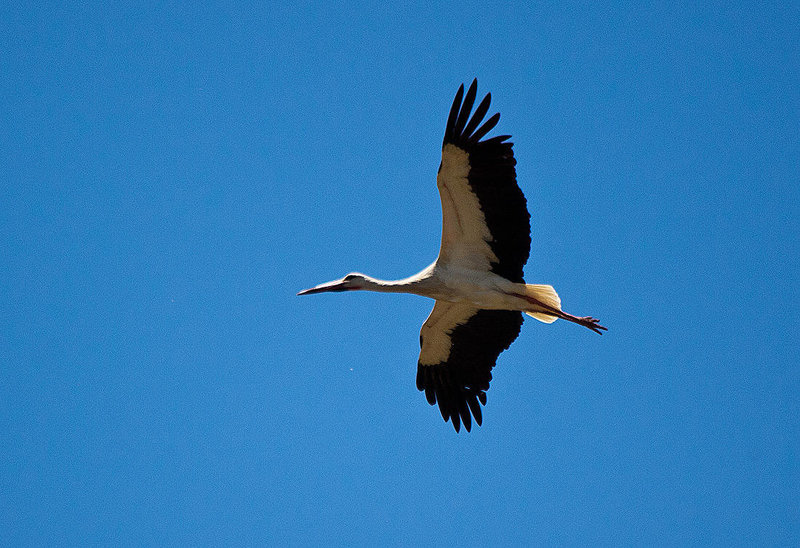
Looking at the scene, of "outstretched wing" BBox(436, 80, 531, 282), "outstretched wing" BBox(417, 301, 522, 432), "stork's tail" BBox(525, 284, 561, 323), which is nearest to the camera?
"outstretched wing" BBox(436, 80, 531, 282)

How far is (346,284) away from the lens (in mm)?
9312

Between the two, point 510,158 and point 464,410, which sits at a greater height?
point 510,158

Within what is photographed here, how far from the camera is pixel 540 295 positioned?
29.8ft

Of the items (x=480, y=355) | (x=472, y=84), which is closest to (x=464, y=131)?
(x=472, y=84)

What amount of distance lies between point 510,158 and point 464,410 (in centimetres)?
312

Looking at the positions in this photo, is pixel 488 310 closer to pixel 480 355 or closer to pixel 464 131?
pixel 480 355

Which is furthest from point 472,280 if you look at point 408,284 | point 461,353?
point 461,353

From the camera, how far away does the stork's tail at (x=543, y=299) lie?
29.6ft

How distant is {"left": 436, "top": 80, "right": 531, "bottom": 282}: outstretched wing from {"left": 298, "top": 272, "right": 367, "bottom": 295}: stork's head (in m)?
0.85

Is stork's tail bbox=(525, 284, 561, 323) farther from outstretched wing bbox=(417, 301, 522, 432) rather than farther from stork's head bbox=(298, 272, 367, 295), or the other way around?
stork's head bbox=(298, 272, 367, 295)

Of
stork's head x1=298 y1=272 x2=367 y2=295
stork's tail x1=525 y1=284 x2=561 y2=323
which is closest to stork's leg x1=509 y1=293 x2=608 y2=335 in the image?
stork's tail x1=525 y1=284 x2=561 y2=323

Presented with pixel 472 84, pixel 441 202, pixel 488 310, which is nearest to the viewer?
pixel 472 84

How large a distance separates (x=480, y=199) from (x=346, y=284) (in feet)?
5.58

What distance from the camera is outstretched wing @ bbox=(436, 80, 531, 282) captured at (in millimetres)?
8391
